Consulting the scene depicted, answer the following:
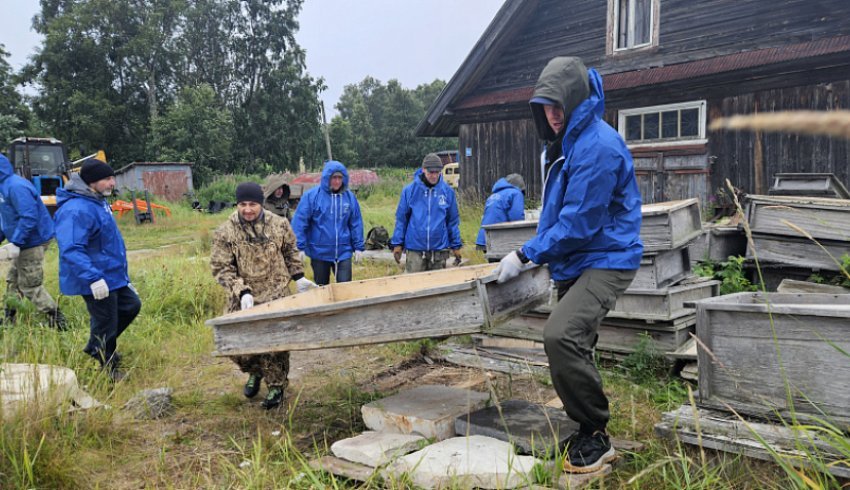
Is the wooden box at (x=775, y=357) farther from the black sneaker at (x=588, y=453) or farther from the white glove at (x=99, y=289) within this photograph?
the white glove at (x=99, y=289)

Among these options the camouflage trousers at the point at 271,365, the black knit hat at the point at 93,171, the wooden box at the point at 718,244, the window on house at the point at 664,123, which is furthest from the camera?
the window on house at the point at 664,123

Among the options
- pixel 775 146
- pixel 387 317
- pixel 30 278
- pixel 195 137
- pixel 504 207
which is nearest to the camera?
pixel 387 317

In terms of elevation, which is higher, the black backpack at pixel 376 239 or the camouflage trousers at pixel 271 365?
the black backpack at pixel 376 239

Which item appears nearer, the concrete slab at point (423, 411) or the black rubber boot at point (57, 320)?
the concrete slab at point (423, 411)

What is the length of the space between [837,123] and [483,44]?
A: 1250 centimetres

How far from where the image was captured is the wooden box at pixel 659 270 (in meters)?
4.90

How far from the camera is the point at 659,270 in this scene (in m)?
4.95

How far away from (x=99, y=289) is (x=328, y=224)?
7.76 feet

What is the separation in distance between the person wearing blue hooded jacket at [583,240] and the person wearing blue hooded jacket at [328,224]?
3.60m

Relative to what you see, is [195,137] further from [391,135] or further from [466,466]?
[466,466]

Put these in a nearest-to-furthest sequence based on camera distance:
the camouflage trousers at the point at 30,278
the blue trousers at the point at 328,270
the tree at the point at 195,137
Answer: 1. the camouflage trousers at the point at 30,278
2. the blue trousers at the point at 328,270
3. the tree at the point at 195,137

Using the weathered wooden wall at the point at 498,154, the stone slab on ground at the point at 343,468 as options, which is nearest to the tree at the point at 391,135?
the weathered wooden wall at the point at 498,154

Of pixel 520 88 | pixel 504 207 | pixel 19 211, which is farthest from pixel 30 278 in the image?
pixel 520 88

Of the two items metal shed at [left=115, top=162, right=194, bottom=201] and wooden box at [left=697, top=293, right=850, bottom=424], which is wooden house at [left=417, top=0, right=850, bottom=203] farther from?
metal shed at [left=115, top=162, right=194, bottom=201]
